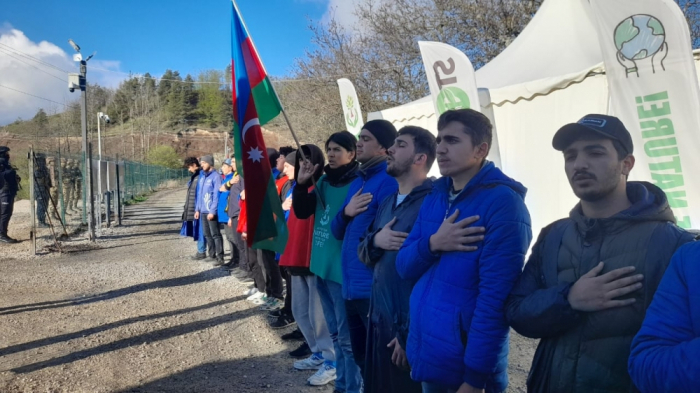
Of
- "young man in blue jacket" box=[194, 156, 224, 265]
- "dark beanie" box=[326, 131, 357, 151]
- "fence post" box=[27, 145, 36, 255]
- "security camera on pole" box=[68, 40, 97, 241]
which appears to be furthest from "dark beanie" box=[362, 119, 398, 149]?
"security camera on pole" box=[68, 40, 97, 241]

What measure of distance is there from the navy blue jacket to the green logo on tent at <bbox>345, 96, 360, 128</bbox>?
6641 mm

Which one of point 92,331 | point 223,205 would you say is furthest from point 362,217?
point 223,205

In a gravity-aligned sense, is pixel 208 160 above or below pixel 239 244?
above

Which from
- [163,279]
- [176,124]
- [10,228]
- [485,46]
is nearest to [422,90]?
[485,46]

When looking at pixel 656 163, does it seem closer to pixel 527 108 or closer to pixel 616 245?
pixel 527 108

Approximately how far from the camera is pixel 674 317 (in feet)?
4.10

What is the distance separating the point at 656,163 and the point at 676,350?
12.9 ft

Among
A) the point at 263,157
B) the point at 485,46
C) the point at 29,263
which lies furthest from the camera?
the point at 485,46

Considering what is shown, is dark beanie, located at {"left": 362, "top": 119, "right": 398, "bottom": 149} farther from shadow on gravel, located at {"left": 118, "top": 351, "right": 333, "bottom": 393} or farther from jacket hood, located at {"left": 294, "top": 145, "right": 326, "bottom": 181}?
shadow on gravel, located at {"left": 118, "top": 351, "right": 333, "bottom": 393}

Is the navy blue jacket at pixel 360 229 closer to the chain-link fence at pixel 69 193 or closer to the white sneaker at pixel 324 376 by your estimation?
the white sneaker at pixel 324 376

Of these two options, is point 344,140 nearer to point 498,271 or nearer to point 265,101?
point 265,101

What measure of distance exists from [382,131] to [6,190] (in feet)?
37.4

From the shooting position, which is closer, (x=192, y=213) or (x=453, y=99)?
(x=453, y=99)

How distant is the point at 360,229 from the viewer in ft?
10.4
